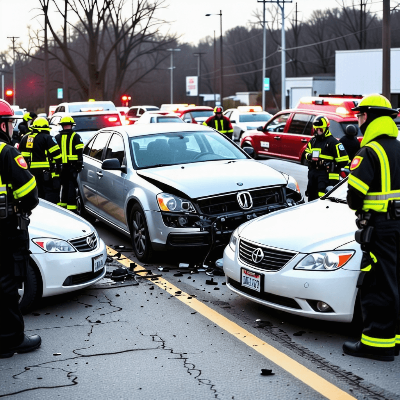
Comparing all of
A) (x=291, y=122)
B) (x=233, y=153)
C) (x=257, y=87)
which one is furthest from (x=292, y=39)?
(x=233, y=153)

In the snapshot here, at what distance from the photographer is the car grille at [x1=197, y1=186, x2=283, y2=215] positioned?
25.7ft

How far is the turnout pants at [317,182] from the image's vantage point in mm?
10539

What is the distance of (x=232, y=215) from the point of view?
25.8 feet

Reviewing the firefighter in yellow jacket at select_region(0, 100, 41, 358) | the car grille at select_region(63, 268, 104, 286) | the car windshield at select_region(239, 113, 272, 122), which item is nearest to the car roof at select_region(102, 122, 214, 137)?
the car grille at select_region(63, 268, 104, 286)

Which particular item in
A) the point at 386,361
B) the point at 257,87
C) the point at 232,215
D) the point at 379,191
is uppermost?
the point at 257,87

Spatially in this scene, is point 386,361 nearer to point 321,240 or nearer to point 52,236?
point 321,240

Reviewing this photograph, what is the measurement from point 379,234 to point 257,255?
4.04ft

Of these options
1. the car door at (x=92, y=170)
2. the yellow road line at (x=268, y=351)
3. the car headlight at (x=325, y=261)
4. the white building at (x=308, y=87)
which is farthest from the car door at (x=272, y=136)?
the white building at (x=308, y=87)

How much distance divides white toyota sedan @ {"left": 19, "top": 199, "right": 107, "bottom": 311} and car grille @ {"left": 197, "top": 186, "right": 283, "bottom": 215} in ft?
5.16

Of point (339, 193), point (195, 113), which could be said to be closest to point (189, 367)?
point (339, 193)

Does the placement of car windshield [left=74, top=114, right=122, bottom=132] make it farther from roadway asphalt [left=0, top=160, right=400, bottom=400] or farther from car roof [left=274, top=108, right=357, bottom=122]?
roadway asphalt [left=0, top=160, right=400, bottom=400]

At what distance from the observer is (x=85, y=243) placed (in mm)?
6492

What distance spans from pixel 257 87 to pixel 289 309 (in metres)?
97.8

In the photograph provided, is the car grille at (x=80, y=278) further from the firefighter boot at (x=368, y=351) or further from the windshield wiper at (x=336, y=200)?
the firefighter boot at (x=368, y=351)
